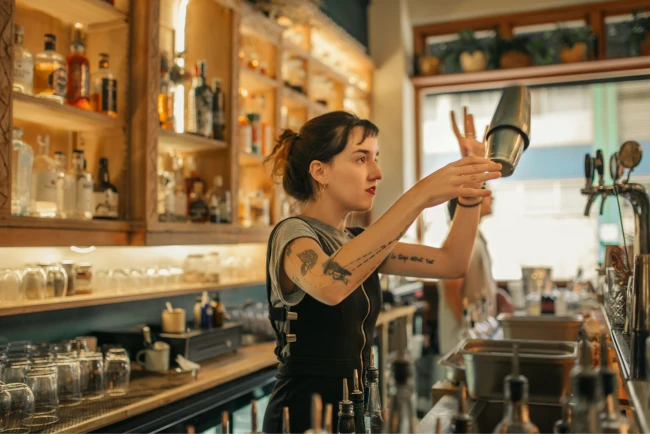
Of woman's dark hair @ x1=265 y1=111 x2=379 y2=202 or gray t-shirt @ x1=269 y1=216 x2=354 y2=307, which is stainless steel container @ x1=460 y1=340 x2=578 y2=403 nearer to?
gray t-shirt @ x1=269 y1=216 x2=354 y2=307

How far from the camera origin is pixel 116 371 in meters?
2.17

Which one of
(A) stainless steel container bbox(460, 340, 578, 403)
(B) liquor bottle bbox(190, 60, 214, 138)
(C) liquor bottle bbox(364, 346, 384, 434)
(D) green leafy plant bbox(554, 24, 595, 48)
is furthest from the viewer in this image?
(D) green leafy plant bbox(554, 24, 595, 48)

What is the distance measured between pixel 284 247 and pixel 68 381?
1058 millimetres

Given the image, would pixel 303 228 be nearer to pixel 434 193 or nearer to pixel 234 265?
pixel 434 193

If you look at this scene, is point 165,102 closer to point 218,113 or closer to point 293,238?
point 218,113

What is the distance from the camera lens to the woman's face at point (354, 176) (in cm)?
158

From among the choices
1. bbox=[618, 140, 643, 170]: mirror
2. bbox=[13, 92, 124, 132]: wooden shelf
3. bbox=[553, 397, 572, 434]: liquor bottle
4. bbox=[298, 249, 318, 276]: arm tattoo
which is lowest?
bbox=[553, 397, 572, 434]: liquor bottle

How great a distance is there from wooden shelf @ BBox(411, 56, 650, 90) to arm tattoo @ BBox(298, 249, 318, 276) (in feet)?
15.5

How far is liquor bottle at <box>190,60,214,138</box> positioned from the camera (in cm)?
297

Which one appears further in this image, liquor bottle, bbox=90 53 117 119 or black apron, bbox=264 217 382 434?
liquor bottle, bbox=90 53 117 119

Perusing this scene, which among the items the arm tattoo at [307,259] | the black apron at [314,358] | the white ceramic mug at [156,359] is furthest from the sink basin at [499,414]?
the white ceramic mug at [156,359]

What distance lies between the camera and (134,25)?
255cm

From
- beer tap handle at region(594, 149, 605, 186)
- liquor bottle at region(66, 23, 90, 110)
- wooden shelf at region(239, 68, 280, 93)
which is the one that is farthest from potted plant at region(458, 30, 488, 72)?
liquor bottle at region(66, 23, 90, 110)

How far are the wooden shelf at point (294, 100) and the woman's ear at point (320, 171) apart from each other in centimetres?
234
